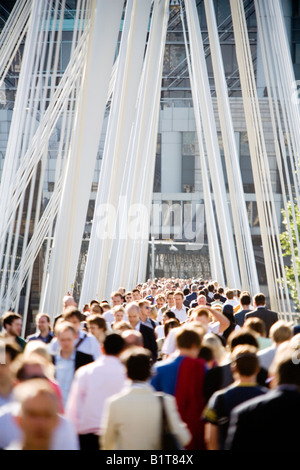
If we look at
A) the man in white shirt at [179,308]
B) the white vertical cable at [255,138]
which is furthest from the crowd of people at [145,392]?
the white vertical cable at [255,138]

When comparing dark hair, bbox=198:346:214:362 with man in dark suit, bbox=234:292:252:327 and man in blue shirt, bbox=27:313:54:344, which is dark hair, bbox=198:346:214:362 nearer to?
man in blue shirt, bbox=27:313:54:344

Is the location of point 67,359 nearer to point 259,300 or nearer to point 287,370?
point 287,370

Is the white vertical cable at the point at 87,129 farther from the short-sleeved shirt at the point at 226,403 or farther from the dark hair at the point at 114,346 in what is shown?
the short-sleeved shirt at the point at 226,403

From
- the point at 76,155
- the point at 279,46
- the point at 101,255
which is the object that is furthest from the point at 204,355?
the point at 101,255

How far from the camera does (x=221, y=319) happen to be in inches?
389

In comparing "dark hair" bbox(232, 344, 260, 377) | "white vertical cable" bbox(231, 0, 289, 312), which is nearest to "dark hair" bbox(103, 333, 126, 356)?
"dark hair" bbox(232, 344, 260, 377)

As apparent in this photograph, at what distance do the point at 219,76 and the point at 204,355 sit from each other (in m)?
21.8

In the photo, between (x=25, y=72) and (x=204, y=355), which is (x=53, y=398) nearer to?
(x=204, y=355)

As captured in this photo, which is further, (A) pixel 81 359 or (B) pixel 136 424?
(A) pixel 81 359

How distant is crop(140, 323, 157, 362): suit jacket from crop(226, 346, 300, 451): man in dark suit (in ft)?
16.1

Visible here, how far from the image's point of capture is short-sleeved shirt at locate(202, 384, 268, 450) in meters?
4.93

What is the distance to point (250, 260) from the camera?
23453mm

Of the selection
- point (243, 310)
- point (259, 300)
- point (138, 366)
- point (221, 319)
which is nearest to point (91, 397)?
point (138, 366)

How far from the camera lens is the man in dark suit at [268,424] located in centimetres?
407
